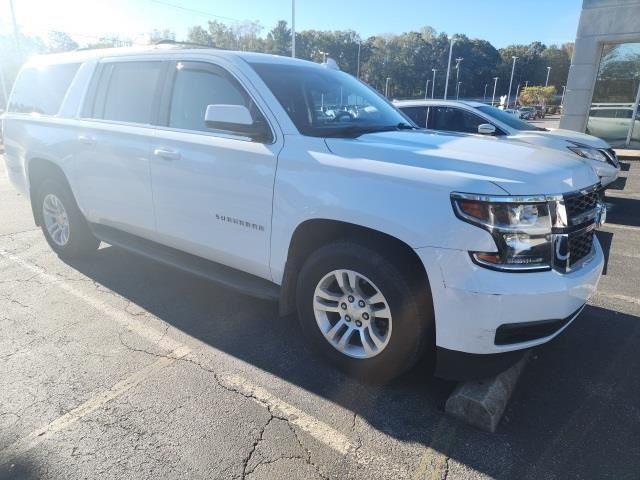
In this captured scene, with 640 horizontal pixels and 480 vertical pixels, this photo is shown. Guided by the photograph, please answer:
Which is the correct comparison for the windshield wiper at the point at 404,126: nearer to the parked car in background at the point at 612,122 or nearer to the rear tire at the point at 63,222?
the rear tire at the point at 63,222

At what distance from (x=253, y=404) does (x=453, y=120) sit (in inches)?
258

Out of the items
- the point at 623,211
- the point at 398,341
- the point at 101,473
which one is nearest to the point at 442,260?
the point at 398,341

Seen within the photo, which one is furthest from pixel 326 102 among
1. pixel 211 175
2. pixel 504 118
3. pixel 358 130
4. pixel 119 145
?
pixel 504 118

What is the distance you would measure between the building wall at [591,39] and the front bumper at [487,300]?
Result: 52.5ft

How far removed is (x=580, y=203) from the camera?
2553 mm

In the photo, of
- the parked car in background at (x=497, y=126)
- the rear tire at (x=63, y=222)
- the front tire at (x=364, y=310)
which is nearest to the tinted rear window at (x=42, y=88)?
the rear tire at (x=63, y=222)

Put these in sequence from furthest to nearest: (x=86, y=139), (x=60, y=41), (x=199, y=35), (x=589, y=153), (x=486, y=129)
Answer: (x=199, y=35), (x=60, y=41), (x=589, y=153), (x=486, y=129), (x=86, y=139)

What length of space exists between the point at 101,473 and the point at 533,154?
9.56ft

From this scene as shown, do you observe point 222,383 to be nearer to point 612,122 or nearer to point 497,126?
point 497,126

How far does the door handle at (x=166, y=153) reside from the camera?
138 inches

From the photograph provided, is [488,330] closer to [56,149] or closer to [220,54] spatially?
[220,54]

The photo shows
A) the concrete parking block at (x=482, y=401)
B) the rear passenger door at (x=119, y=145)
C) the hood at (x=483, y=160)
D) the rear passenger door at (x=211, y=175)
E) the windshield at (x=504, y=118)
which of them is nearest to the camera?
the hood at (x=483, y=160)

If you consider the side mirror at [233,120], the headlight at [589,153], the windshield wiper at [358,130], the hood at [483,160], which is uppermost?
the side mirror at [233,120]

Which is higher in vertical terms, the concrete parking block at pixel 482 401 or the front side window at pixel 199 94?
the front side window at pixel 199 94
